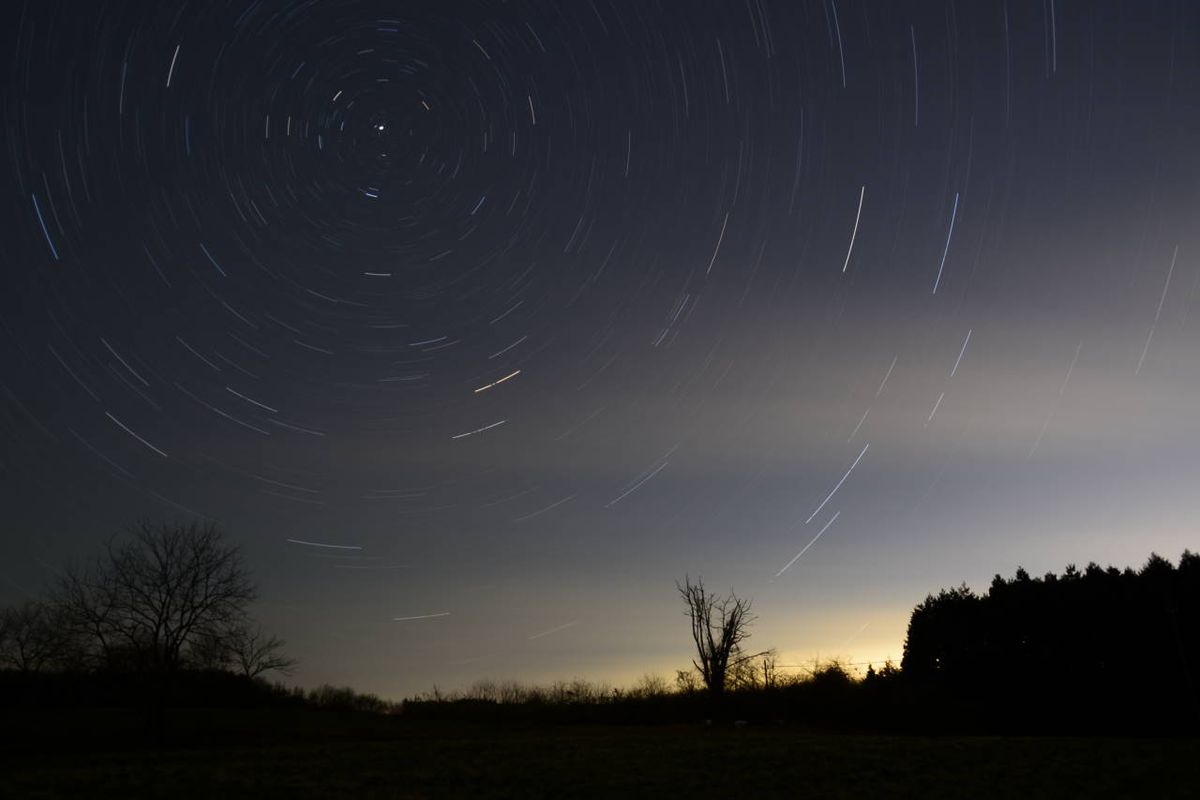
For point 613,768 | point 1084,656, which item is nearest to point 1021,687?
point 1084,656

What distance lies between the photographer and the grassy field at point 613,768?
17969 millimetres

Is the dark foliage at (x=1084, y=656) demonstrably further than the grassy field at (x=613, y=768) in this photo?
Yes

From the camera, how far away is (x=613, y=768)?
68.4 feet

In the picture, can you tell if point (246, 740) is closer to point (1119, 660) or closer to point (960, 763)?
point (960, 763)

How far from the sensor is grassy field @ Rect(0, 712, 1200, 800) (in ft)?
59.0

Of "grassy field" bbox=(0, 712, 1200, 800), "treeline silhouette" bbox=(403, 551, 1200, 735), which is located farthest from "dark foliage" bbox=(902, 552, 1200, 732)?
"grassy field" bbox=(0, 712, 1200, 800)

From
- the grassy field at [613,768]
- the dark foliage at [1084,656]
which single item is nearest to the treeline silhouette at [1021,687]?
the dark foliage at [1084,656]

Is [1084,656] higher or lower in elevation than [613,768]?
higher

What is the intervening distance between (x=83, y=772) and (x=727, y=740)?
17.0 m

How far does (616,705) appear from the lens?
42250 millimetres

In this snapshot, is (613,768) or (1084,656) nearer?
(613,768)

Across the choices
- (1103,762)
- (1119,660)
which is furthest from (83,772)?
(1119,660)

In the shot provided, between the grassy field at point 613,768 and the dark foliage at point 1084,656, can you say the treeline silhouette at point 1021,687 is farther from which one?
the grassy field at point 613,768

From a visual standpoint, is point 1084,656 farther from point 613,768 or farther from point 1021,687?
point 613,768
